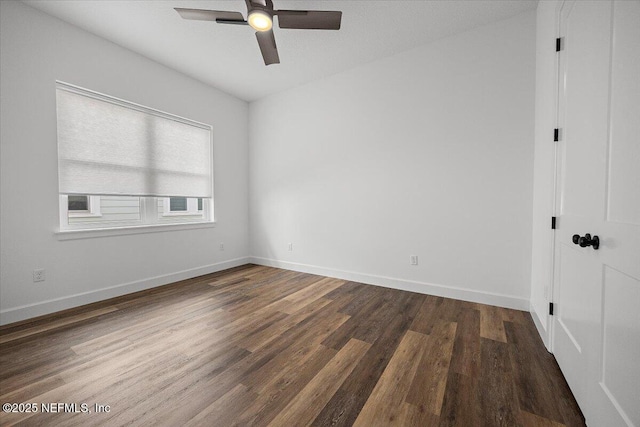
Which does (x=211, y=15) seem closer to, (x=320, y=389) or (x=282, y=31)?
(x=282, y=31)

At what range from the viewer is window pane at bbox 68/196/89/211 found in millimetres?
2850

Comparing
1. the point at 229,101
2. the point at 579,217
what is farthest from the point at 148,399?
the point at 229,101

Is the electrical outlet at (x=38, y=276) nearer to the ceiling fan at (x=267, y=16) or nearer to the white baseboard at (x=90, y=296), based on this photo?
the white baseboard at (x=90, y=296)

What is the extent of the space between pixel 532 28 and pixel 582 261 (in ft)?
8.14

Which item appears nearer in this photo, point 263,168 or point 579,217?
point 579,217

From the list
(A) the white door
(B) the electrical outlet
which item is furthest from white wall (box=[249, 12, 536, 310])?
(B) the electrical outlet

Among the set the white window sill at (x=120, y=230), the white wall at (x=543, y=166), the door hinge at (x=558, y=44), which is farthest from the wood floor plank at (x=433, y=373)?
the white window sill at (x=120, y=230)

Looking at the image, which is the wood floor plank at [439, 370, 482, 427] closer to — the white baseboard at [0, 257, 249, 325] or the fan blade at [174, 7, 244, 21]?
the fan blade at [174, 7, 244, 21]

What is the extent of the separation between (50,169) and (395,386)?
12.1ft

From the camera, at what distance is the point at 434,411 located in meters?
1.33

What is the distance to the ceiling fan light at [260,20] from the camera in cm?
197

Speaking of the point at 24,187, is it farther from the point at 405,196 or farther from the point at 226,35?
the point at 405,196

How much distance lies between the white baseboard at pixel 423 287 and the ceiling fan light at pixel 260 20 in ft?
9.86

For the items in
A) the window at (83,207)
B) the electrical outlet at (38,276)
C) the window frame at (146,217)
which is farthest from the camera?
the window at (83,207)
